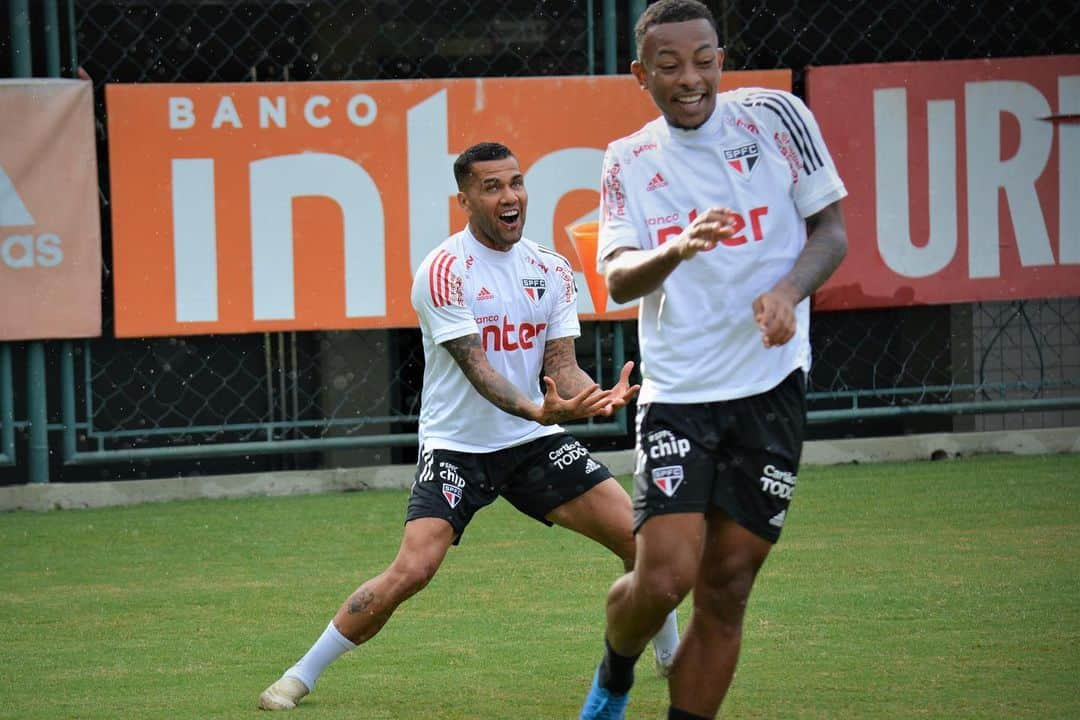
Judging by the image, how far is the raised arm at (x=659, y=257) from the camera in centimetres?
374

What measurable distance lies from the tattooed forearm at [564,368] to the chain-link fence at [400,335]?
12.6 ft

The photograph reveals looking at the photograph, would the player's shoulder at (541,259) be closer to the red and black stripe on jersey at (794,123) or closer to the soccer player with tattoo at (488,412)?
the soccer player with tattoo at (488,412)

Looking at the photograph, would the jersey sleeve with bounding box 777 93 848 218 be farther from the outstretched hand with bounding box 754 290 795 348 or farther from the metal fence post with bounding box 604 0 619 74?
the metal fence post with bounding box 604 0 619 74

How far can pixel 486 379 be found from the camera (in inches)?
210

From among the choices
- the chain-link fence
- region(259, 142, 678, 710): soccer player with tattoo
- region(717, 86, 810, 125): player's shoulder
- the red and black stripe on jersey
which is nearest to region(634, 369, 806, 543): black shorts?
the red and black stripe on jersey

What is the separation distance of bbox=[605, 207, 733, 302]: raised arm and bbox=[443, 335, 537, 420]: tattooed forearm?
3.30 feet

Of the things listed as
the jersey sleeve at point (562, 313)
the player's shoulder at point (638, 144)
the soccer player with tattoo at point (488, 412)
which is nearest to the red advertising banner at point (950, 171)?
the jersey sleeve at point (562, 313)

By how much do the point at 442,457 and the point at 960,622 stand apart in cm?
195

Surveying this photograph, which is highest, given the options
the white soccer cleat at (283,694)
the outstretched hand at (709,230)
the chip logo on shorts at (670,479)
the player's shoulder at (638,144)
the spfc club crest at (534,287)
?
the player's shoulder at (638,144)

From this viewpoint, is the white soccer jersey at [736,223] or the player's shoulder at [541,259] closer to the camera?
the white soccer jersey at [736,223]

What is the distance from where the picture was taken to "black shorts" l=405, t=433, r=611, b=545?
5.44 metres

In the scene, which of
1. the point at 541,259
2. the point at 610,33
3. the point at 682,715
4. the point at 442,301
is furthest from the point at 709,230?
the point at 610,33

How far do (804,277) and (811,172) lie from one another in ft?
1.07

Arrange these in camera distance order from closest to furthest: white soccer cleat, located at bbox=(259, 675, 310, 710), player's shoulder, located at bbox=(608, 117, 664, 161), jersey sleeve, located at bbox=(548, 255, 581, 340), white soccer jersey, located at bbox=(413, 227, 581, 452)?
player's shoulder, located at bbox=(608, 117, 664, 161) → white soccer cleat, located at bbox=(259, 675, 310, 710) → white soccer jersey, located at bbox=(413, 227, 581, 452) → jersey sleeve, located at bbox=(548, 255, 581, 340)
